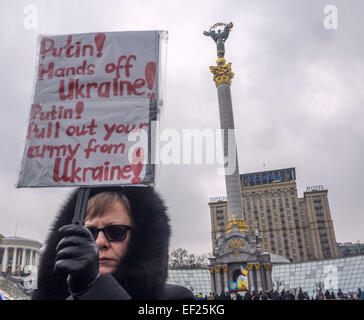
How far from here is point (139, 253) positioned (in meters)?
5.20

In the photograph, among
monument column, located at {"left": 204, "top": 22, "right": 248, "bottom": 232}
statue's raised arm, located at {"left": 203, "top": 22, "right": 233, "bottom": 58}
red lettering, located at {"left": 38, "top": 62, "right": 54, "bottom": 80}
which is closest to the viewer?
red lettering, located at {"left": 38, "top": 62, "right": 54, "bottom": 80}

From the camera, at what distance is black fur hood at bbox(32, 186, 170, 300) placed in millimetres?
5016

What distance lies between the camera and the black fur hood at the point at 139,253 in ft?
16.5

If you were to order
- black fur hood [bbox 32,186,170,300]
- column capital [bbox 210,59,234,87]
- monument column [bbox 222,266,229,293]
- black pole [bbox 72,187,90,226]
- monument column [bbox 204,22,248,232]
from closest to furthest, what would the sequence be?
1. black pole [bbox 72,187,90,226]
2. black fur hood [bbox 32,186,170,300]
3. monument column [bbox 222,266,229,293]
4. monument column [bbox 204,22,248,232]
5. column capital [bbox 210,59,234,87]

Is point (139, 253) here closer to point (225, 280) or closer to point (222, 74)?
point (225, 280)

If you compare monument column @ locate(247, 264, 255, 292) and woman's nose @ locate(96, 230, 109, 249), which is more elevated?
monument column @ locate(247, 264, 255, 292)

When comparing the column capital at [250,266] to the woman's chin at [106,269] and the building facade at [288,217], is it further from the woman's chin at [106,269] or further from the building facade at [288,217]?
the building facade at [288,217]

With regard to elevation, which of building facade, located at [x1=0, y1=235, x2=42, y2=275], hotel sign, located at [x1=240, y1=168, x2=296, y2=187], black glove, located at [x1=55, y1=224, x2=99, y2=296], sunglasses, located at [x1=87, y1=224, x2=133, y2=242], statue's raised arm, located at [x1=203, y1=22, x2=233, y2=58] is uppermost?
hotel sign, located at [x1=240, y1=168, x2=296, y2=187]

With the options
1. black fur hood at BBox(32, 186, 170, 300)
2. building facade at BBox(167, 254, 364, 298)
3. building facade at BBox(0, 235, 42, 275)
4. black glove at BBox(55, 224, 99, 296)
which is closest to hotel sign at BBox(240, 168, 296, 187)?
building facade at BBox(167, 254, 364, 298)

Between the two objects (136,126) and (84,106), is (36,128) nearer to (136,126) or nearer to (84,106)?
(84,106)

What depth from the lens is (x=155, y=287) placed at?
5152 mm

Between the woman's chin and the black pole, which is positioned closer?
the black pole

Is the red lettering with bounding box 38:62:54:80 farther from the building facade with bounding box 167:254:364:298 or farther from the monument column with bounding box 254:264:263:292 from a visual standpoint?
the building facade with bounding box 167:254:364:298

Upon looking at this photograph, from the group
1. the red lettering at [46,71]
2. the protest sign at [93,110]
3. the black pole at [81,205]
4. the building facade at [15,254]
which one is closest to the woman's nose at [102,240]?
the black pole at [81,205]
